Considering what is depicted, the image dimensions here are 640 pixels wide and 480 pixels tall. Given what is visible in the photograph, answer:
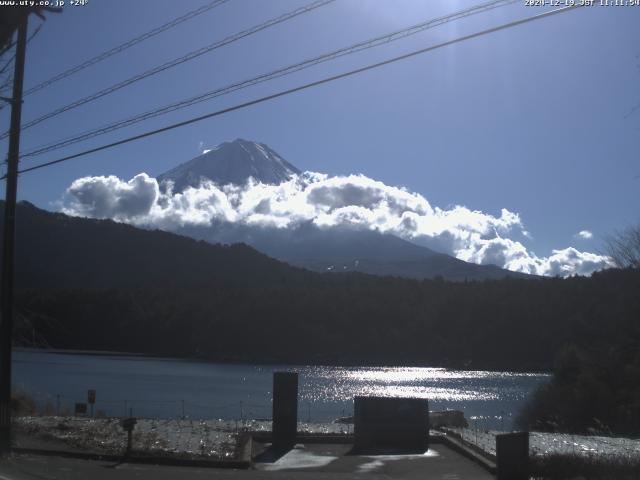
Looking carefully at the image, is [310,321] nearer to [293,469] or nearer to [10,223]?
[10,223]

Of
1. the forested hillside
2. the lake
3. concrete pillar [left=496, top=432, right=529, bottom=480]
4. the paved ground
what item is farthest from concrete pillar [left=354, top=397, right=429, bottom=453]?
the forested hillside

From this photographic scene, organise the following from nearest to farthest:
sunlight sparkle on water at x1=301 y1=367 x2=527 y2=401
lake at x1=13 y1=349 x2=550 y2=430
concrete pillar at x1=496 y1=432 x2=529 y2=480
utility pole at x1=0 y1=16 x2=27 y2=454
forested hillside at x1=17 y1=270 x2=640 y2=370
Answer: concrete pillar at x1=496 y1=432 x2=529 y2=480 → utility pole at x1=0 y1=16 x2=27 y2=454 → lake at x1=13 y1=349 x2=550 y2=430 → sunlight sparkle on water at x1=301 y1=367 x2=527 y2=401 → forested hillside at x1=17 y1=270 x2=640 y2=370

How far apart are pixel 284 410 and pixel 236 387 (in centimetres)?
4726

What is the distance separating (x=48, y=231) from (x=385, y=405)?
156989mm

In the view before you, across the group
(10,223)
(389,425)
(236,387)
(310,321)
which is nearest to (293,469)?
(389,425)

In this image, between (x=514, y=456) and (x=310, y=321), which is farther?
(x=310, y=321)

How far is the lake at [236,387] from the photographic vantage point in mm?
45666

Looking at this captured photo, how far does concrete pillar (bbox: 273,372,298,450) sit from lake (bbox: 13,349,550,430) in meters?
15.4

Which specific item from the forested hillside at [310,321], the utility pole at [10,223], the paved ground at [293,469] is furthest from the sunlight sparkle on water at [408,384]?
the utility pole at [10,223]

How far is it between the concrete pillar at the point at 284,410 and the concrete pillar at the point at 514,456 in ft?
22.3

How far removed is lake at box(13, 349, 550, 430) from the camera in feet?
150

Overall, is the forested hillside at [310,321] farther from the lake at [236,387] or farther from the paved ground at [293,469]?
the paved ground at [293,469]

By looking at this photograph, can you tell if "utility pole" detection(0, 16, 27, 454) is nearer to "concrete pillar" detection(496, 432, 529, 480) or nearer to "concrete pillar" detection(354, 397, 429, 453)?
"concrete pillar" detection(354, 397, 429, 453)

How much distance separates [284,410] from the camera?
20.2 meters
